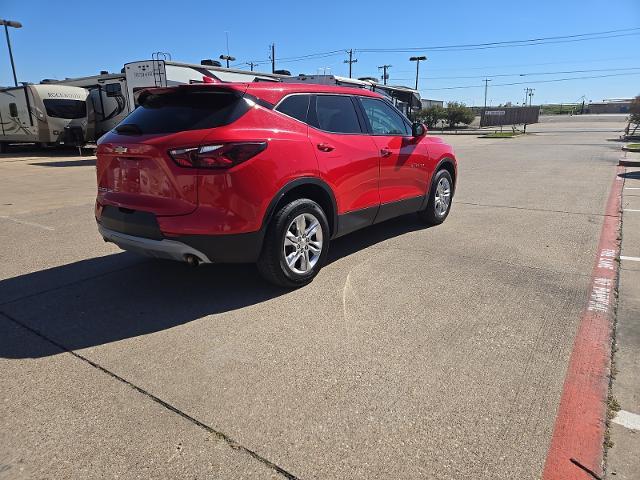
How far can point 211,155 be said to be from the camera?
3.54 meters

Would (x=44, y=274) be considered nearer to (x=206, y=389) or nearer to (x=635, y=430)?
(x=206, y=389)

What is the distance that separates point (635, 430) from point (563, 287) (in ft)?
6.91

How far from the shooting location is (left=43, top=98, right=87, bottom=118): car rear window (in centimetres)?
1883

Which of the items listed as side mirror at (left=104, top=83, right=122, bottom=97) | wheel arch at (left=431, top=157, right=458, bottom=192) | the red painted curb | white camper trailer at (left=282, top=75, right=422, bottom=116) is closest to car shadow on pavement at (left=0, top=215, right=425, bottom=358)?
wheel arch at (left=431, top=157, right=458, bottom=192)

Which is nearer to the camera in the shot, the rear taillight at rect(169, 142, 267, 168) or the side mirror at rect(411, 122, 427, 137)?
A: the rear taillight at rect(169, 142, 267, 168)

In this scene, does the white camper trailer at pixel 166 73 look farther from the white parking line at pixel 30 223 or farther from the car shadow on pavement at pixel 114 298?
the car shadow on pavement at pixel 114 298

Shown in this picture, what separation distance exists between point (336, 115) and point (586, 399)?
10.7 feet

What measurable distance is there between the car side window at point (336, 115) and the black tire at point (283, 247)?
808mm

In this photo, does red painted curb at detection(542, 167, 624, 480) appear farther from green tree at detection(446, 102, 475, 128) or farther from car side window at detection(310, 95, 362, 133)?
green tree at detection(446, 102, 475, 128)

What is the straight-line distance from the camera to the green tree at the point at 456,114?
58.7 metres

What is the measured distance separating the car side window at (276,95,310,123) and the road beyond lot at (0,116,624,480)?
60.2 inches

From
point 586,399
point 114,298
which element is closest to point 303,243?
point 114,298

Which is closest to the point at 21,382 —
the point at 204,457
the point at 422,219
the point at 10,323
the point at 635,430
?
the point at 10,323

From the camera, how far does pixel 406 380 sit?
2.86 m
